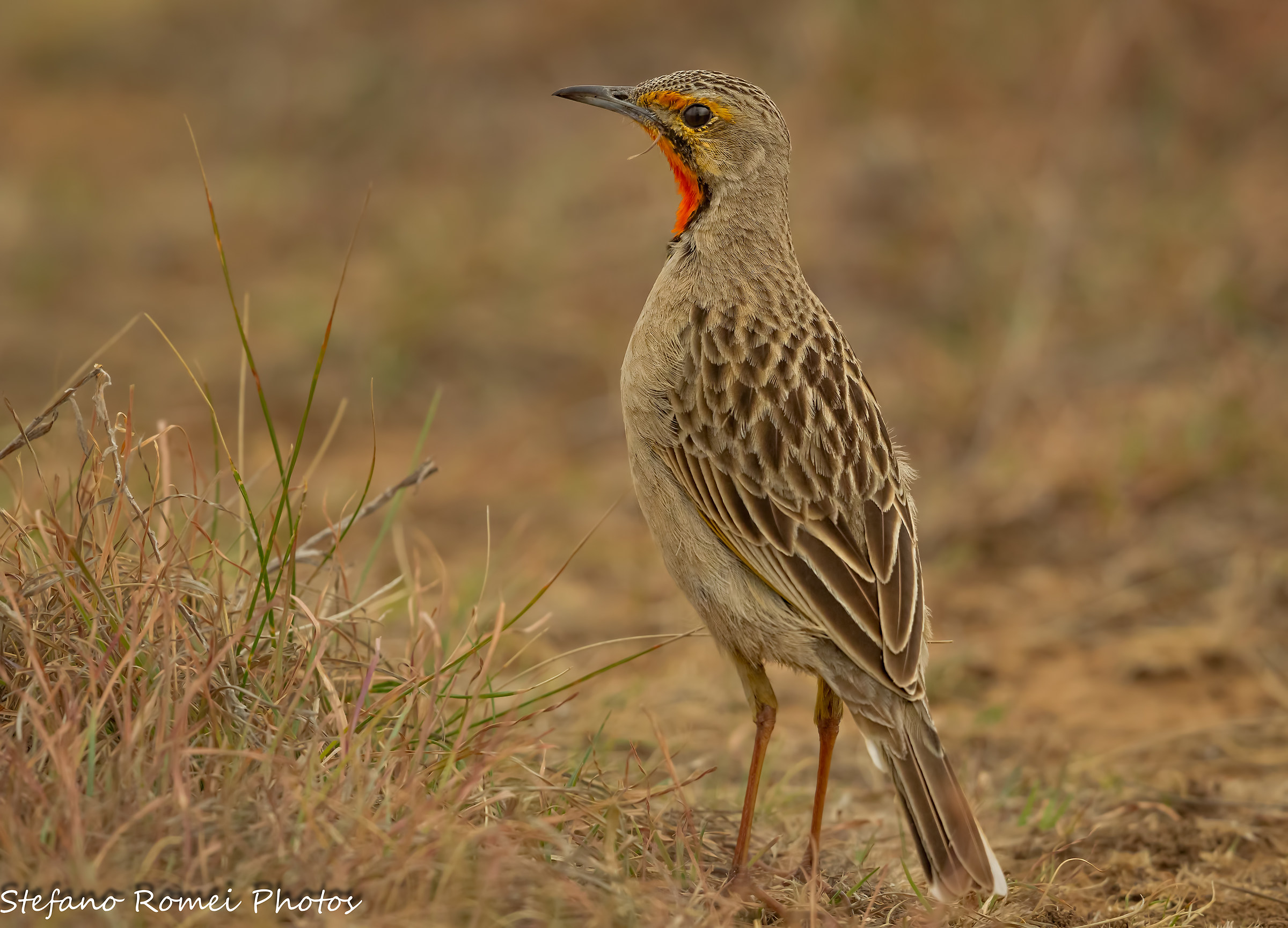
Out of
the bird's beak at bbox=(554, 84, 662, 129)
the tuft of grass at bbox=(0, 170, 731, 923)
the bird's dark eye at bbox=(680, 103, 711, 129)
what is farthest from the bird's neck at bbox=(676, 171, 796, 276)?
the tuft of grass at bbox=(0, 170, 731, 923)

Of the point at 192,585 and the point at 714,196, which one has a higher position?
the point at 714,196

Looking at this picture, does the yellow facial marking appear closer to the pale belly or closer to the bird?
the bird

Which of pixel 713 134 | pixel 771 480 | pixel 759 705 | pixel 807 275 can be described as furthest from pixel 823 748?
pixel 807 275

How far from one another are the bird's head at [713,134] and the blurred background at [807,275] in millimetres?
1933

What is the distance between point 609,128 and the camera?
1442 centimetres

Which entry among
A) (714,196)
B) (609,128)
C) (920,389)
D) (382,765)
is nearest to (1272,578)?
(920,389)

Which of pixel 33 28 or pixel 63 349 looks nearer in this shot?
pixel 63 349

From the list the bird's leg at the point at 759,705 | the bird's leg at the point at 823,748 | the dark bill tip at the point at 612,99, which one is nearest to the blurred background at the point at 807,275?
the bird's leg at the point at 823,748

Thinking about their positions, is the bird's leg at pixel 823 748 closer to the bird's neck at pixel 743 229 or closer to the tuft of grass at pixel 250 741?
the tuft of grass at pixel 250 741

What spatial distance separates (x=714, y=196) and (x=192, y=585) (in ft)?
Result: 7.07

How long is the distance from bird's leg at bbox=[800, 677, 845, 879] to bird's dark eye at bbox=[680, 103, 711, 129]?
1.94m

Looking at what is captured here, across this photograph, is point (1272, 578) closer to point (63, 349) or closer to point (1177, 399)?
point (1177, 399)

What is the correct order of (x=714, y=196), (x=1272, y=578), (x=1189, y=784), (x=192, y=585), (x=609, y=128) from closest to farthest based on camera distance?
1. (x=192, y=585)
2. (x=714, y=196)
3. (x=1189, y=784)
4. (x=1272, y=578)
5. (x=609, y=128)

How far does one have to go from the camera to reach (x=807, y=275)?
10680 mm
